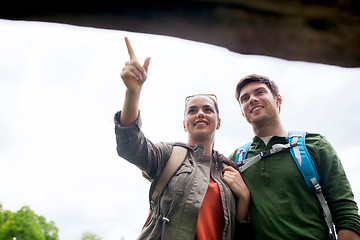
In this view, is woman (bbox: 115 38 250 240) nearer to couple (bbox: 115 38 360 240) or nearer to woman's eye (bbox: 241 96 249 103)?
couple (bbox: 115 38 360 240)

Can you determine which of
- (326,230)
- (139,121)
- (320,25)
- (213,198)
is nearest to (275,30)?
(320,25)

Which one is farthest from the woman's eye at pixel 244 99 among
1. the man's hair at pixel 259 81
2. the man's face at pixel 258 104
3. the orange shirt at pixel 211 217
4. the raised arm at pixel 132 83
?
the raised arm at pixel 132 83

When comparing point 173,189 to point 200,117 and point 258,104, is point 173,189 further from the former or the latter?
point 258,104

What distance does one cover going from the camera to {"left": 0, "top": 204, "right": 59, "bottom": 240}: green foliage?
1588 cm

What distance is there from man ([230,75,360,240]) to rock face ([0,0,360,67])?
189 cm

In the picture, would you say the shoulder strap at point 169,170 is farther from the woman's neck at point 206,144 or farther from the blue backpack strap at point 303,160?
the blue backpack strap at point 303,160

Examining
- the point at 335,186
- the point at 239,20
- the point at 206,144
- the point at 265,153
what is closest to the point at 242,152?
the point at 265,153

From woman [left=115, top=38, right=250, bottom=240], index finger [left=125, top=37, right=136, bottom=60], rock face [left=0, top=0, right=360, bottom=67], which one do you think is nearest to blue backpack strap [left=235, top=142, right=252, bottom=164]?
woman [left=115, top=38, right=250, bottom=240]

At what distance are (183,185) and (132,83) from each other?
0.98 meters

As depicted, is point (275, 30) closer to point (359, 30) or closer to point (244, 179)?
point (359, 30)

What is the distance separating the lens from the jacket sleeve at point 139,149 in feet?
6.98

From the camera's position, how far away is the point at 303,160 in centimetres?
259

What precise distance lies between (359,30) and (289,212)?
198 cm

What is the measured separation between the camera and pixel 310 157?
2.62 m
